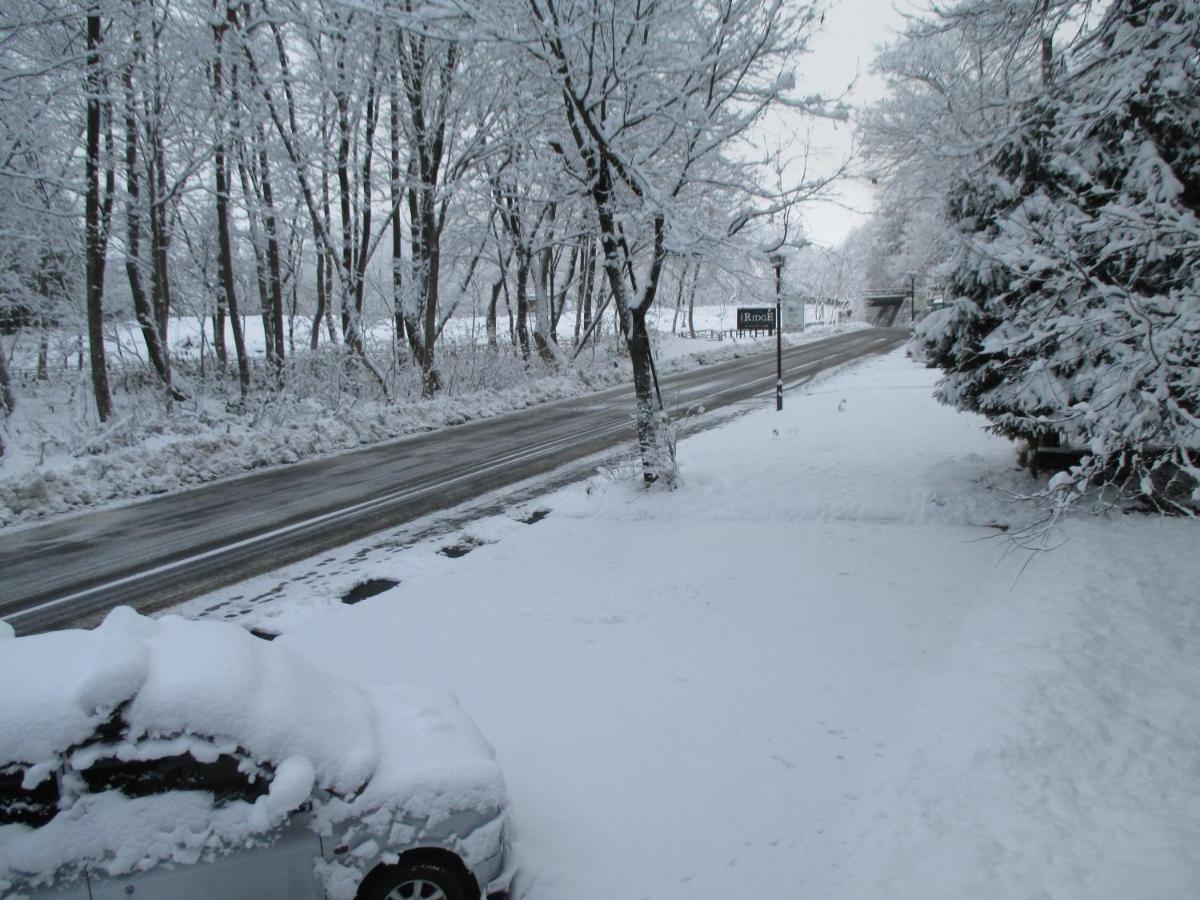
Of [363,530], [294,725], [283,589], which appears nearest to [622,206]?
[363,530]

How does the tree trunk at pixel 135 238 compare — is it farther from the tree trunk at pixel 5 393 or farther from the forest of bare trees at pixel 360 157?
the tree trunk at pixel 5 393

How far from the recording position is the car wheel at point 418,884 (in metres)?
3.05

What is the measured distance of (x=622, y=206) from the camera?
32.7 feet

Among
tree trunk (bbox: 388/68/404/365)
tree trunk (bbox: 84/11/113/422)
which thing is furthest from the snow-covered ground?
tree trunk (bbox: 388/68/404/365)

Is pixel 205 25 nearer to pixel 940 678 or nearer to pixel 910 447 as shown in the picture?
pixel 910 447

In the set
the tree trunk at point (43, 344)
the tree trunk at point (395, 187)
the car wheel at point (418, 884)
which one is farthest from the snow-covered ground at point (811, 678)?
the tree trunk at point (43, 344)

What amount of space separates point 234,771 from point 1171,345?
19.5 feet

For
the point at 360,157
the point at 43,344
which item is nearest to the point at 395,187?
the point at 360,157

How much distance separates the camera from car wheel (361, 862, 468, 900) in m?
3.05

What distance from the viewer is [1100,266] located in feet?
20.2

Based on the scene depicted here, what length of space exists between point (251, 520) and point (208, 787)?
27.0ft

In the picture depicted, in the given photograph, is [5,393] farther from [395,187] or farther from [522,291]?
[522,291]

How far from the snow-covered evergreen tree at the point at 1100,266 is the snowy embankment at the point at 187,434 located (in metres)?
12.7

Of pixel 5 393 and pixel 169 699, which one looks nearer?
pixel 169 699
